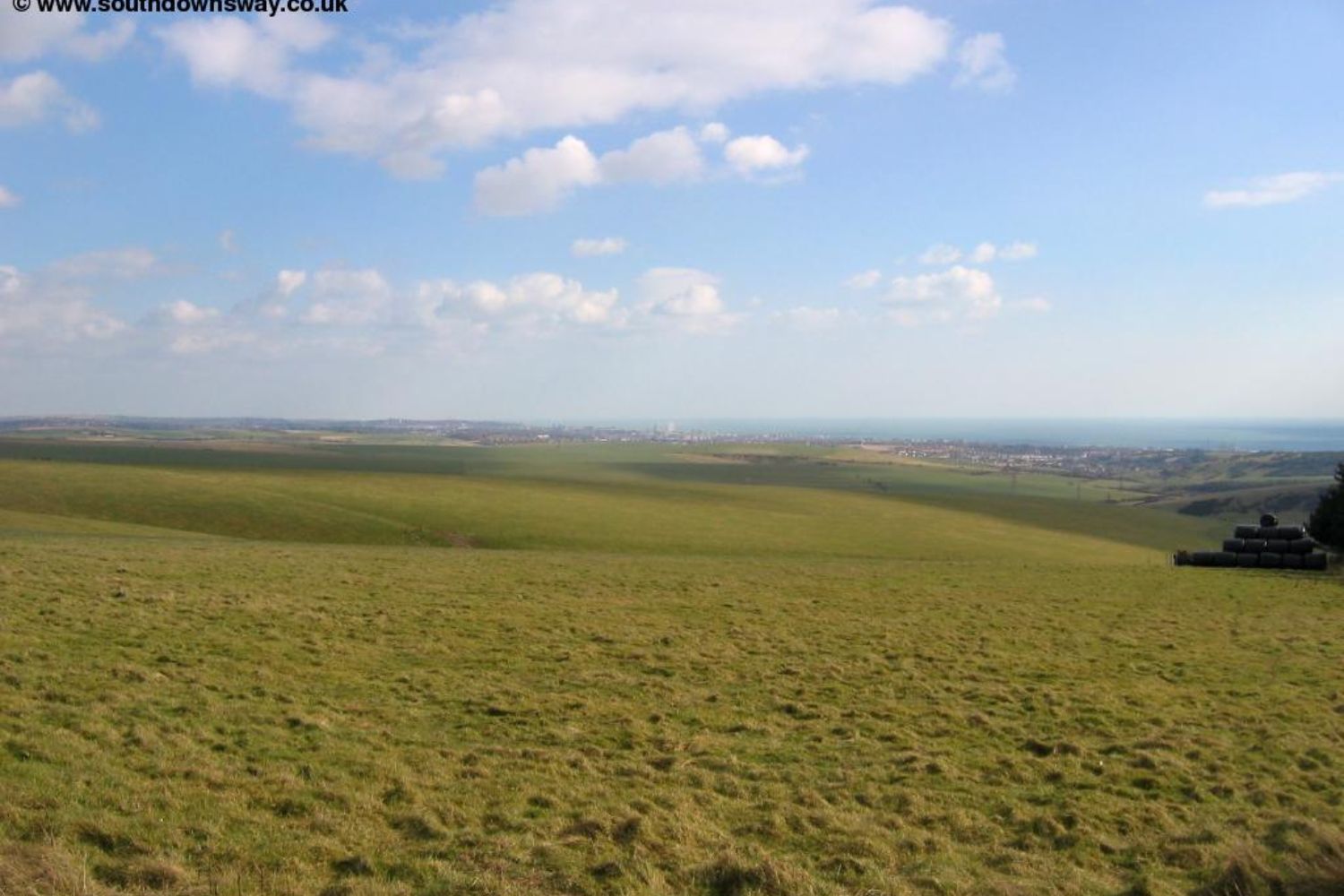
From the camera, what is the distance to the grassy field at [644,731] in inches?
329

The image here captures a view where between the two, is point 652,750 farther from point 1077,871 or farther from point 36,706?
point 36,706

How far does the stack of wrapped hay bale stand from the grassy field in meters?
10.3

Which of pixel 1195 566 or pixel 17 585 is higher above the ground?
pixel 17 585

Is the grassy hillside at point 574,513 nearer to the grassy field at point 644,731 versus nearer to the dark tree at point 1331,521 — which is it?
the dark tree at point 1331,521

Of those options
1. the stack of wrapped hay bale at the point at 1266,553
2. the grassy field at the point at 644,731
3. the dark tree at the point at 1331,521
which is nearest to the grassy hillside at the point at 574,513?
the dark tree at the point at 1331,521

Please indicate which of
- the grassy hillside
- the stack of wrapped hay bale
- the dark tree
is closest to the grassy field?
the stack of wrapped hay bale

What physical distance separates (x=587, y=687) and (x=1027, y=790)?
25.4ft

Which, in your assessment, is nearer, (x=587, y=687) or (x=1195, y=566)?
(x=587, y=687)

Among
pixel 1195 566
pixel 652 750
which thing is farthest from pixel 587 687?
pixel 1195 566

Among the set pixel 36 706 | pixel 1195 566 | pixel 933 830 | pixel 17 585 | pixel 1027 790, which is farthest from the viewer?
pixel 1195 566

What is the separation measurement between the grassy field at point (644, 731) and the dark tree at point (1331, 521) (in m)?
18.2

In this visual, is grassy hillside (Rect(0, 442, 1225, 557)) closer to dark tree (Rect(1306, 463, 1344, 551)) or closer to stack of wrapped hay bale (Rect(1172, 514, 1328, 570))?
dark tree (Rect(1306, 463, 1344, 551))

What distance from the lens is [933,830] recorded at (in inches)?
384

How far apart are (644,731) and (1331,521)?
52051 mm
